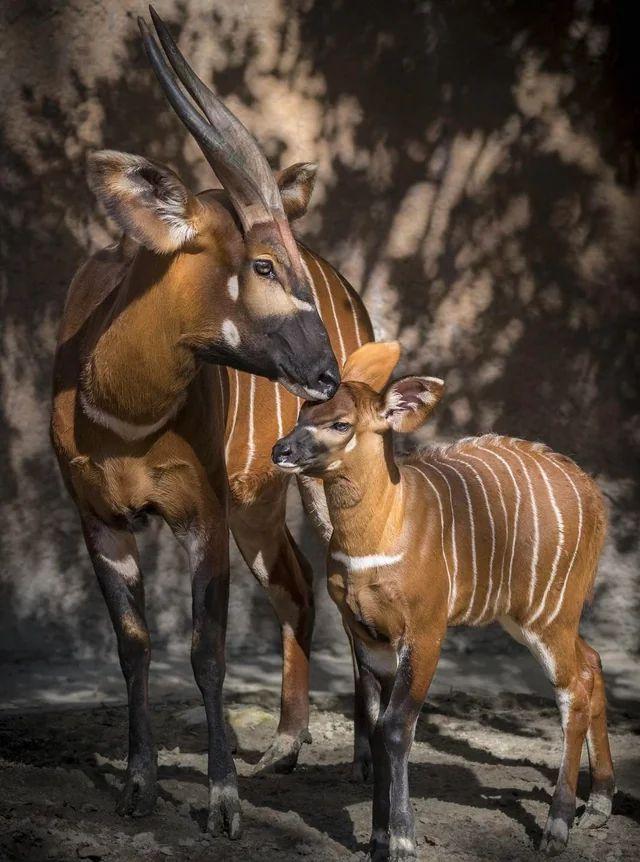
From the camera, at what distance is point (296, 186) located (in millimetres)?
4457

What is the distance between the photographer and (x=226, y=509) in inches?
170

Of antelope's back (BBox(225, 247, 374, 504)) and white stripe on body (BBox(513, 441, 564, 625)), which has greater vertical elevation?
antelope's back (BBox(225, 247, 374, 504))

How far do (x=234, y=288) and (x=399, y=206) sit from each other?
3.06m

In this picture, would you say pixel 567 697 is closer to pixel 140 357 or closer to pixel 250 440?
pixel 250 440

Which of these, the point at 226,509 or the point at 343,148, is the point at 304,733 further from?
the point at 343,148

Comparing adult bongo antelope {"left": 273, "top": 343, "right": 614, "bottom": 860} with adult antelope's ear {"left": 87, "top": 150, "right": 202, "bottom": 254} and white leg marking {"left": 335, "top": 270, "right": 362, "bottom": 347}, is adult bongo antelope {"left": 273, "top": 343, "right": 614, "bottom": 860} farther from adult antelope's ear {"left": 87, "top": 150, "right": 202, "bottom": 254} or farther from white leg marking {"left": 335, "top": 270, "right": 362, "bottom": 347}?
white leg marking {"left": 335, "top": 270, "right": 362, "bottom": 347}

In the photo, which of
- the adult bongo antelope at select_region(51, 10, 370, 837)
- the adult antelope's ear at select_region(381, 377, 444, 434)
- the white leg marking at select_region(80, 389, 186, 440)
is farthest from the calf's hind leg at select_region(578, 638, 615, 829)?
the white leg marking at select_region(80, 389, 186, 440)

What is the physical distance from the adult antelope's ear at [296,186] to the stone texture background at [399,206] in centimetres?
217

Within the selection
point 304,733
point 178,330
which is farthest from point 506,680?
point 178,330

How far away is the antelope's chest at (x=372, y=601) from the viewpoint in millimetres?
3789

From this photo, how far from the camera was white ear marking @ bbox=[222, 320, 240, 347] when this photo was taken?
381 cm

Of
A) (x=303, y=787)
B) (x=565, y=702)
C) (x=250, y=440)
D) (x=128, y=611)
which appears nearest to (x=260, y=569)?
(x=250, y=440)

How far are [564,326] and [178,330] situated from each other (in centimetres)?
331

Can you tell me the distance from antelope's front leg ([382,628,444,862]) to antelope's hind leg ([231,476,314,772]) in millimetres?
1370
